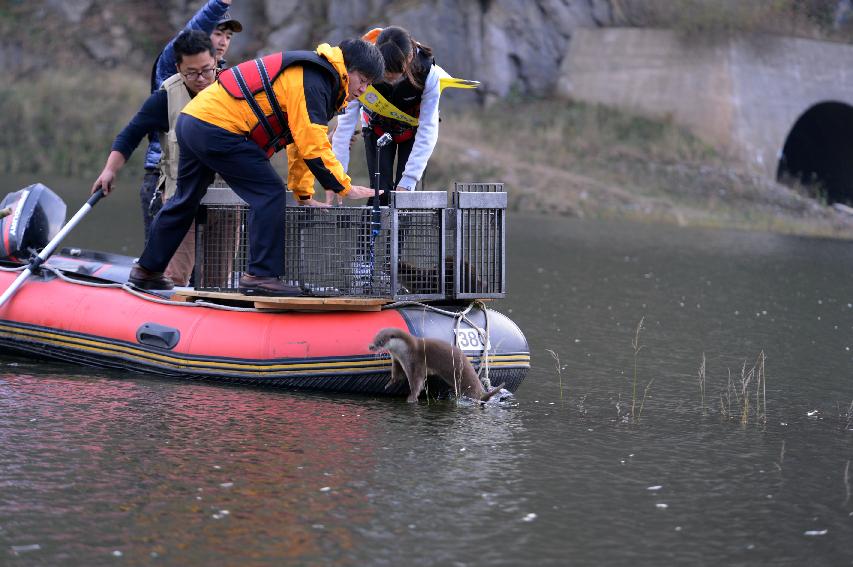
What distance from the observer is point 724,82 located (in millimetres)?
30766

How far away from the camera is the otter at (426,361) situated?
8062mm

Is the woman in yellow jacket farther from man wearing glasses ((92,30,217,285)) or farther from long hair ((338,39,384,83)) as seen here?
man wearing glasses ((92,30,217,285))

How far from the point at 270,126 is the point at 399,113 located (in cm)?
149

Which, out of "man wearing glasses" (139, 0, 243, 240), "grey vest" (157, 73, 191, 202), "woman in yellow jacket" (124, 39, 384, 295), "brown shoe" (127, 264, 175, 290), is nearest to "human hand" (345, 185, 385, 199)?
"woman in yellow jacket" (124, 39, 384, 295)

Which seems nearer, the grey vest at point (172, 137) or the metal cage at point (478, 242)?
the metal cage at point (478, 242)

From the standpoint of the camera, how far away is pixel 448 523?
5895 mm

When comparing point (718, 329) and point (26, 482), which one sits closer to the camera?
point (26, 482)

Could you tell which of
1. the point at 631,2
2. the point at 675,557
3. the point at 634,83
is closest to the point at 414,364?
the point at 675,557

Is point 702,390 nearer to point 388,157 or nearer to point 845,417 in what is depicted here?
point 845,417

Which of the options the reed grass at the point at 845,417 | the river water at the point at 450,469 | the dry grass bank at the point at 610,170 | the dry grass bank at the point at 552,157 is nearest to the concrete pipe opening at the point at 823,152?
the dry grass bank at the point at 610,170

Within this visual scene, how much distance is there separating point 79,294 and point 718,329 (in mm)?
6178

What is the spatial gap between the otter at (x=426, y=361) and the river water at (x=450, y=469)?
15 cm

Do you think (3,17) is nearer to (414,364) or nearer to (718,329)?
(718,329)

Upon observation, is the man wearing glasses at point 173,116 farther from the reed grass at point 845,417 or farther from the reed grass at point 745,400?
the reed grass at point 845,417
